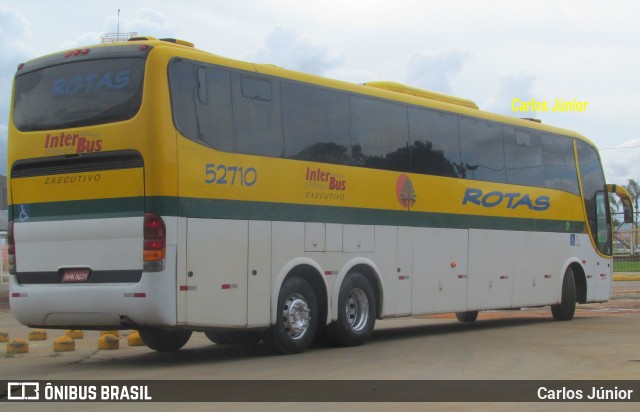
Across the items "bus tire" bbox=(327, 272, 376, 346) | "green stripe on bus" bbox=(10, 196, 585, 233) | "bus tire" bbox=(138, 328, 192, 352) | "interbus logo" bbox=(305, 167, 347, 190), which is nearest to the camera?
"green stripe on bus" bbox=(10, 196, 585, 233)

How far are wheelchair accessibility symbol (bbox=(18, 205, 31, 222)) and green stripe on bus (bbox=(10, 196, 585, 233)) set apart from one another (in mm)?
21

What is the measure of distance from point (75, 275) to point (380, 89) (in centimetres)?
608

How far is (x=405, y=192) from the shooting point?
16359 millimetres

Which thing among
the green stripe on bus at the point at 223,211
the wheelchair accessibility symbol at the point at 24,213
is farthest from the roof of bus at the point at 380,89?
the wheelchair accessibility symbol at the point at 24,213

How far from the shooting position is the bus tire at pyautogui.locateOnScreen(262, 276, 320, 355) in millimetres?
13695

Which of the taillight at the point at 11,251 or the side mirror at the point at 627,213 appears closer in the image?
the taillight at the point at 11,251

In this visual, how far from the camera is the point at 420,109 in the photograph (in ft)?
55.9

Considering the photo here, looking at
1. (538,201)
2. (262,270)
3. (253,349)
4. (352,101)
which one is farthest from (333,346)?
(538,201)

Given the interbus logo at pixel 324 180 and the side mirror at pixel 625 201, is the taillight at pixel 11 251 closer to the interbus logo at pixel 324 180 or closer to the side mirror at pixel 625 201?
the interbus logo at pixel 324 180

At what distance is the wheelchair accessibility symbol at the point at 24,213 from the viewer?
13000 millimetres

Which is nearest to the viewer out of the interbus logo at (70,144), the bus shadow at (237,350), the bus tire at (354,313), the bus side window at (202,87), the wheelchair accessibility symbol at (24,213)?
the interbus logo at (70,144)

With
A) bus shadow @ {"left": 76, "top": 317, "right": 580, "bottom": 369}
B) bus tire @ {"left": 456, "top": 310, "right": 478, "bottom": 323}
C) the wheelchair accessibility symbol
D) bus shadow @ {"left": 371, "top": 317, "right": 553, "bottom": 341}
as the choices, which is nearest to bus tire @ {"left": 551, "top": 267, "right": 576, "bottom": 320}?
bus shadow @ {"left": 371, "top": 317, "right": 553, "bottom": 341}

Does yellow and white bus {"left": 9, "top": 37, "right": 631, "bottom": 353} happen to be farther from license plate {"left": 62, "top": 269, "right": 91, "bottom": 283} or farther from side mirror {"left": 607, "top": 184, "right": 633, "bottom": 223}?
side mirror {"left": 607, "top": 184, "right": 633, "bottom": 223}

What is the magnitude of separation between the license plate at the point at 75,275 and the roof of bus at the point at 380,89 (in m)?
2.81
